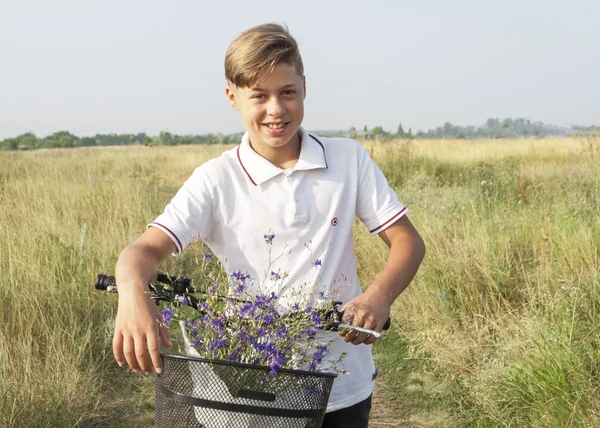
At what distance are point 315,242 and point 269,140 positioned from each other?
1.21 ft

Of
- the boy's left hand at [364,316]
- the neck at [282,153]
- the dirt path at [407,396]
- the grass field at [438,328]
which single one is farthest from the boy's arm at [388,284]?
the dirt path at [407,396]

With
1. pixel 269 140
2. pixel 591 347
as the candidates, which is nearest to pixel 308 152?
pixel 269 140

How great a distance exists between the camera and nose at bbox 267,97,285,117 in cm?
209

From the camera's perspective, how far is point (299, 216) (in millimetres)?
2160

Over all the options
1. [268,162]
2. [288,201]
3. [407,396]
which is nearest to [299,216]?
[288,201]

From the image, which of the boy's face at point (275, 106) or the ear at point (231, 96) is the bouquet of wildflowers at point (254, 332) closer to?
the boy's face at point (275, 106)

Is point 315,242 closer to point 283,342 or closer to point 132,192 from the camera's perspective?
point 283,342

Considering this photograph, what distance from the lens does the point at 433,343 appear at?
4.79 meters

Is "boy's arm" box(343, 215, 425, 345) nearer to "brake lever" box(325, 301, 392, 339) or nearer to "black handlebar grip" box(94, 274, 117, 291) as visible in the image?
"brake lever" box(325, 301, 392, 339)

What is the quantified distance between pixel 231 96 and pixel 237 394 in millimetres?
1223

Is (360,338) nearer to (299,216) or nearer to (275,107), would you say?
(299,216)

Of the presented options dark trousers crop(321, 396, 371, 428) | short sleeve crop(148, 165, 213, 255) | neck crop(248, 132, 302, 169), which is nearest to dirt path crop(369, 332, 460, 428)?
dark trousers crop(321, 396, 371, 428)

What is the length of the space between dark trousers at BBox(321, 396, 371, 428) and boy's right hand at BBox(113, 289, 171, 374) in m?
0.83

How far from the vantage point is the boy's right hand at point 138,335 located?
4.69 ft
